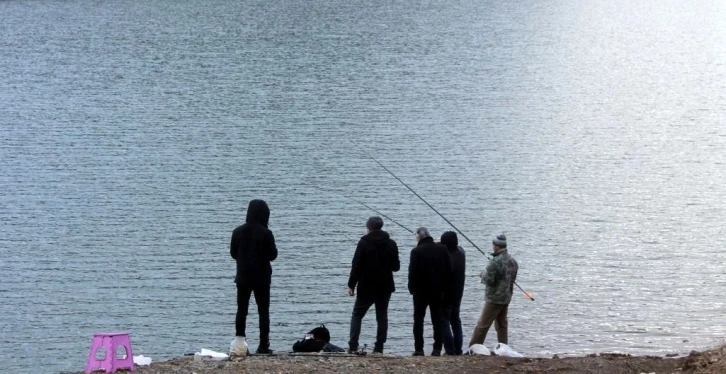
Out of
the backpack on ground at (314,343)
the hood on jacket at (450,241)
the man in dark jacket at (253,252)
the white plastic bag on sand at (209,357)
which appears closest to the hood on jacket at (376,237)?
the hood on jacket at (450,241)

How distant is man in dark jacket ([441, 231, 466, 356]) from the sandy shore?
1.49 metres

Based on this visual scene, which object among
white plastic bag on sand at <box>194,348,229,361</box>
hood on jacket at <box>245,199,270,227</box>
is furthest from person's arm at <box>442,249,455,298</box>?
white plastic bag on sand at <box>194,348,229,361</box>

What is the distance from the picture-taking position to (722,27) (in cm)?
8369

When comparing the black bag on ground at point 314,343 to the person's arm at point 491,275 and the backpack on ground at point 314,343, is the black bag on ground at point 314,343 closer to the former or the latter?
the backpack on ground at point 314,343

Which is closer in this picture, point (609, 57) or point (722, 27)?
point (609, 57)

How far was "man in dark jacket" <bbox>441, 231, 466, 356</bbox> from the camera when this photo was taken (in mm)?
14438

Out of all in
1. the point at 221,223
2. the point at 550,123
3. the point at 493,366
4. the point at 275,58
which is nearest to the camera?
the point at 493,366

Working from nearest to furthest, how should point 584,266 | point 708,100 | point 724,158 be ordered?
1. point 584,266
2. point 724,158
3. point 708,100

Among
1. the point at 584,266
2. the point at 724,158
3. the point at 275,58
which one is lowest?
the point at 584,266

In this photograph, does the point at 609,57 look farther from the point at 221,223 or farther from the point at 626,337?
the point at 626,337

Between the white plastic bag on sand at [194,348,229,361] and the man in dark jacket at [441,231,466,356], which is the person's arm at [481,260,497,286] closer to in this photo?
the man in dark jacket at [441,231,466,356]

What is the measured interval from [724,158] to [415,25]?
4605cm

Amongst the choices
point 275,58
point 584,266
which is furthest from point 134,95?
point 584,266

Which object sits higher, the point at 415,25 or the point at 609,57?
the point at 415,25
